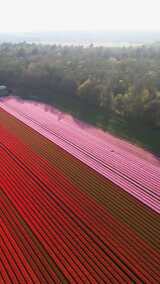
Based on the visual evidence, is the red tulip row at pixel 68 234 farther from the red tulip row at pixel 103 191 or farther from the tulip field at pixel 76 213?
the red tulip row at pixel 103 191

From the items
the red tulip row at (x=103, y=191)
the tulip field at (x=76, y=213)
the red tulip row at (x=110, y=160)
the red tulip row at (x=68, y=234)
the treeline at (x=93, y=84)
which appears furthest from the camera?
the treeline at (x=93, y=84)

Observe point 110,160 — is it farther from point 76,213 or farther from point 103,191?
point 76,213

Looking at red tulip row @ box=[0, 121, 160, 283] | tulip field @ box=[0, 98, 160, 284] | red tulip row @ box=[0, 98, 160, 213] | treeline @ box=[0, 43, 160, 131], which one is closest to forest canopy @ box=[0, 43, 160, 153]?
treeline @ box=[0, 43, 160, 131]

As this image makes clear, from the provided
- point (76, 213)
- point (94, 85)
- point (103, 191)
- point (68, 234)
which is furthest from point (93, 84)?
point (68, 234)

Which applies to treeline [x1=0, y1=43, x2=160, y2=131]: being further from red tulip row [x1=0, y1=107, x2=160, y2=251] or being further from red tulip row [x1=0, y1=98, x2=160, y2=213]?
red tulip row [x1=0, y1=107, x2=160, y2=251]

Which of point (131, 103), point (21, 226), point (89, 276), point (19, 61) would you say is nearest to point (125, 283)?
point (89, 276)

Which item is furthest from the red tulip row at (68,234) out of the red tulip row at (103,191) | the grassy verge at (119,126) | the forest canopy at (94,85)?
the forest canopy at (94,85)
